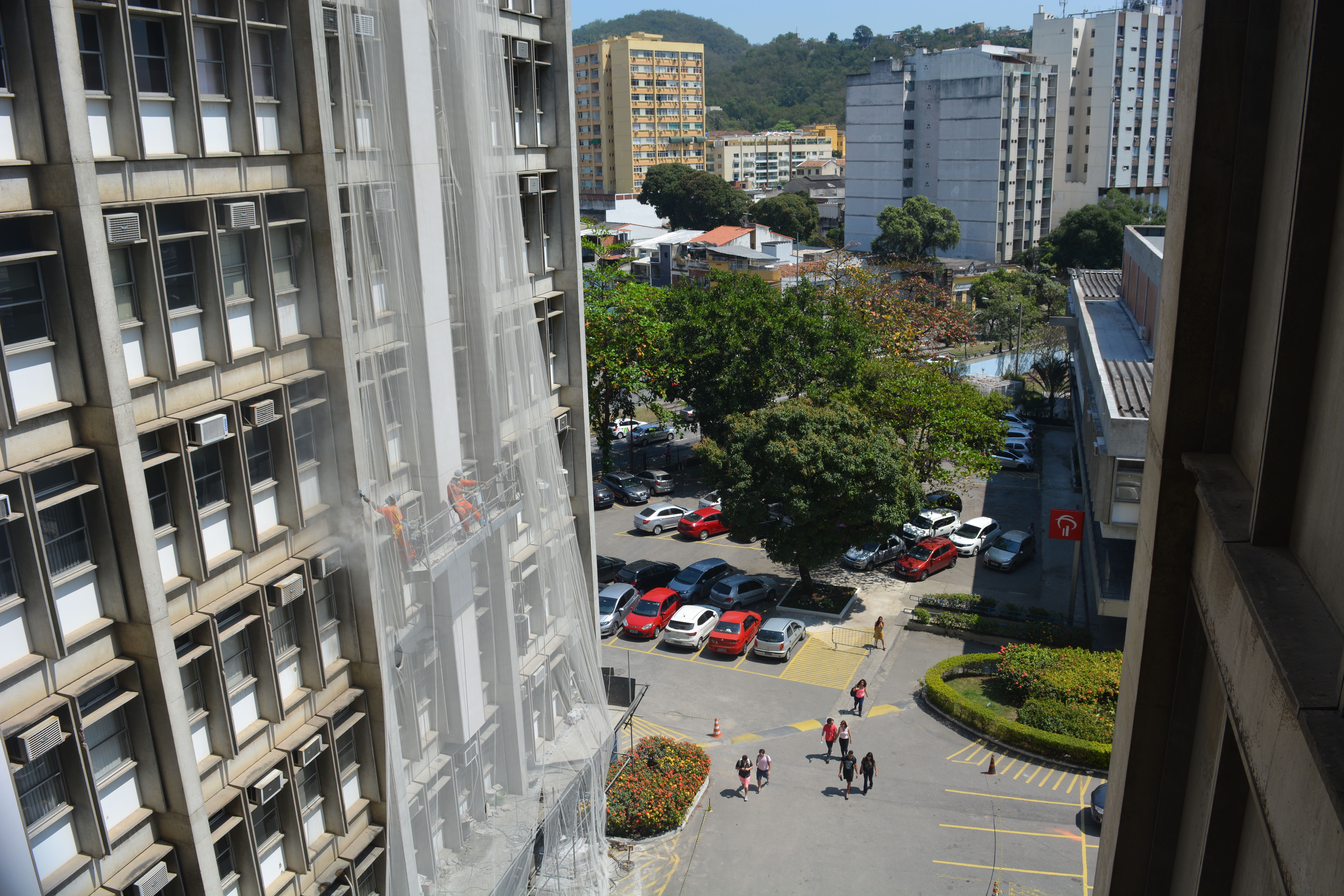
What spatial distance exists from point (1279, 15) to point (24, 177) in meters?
9.91

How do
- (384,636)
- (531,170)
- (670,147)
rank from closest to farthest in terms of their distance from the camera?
(384,636) < (531,170) < (670,147)

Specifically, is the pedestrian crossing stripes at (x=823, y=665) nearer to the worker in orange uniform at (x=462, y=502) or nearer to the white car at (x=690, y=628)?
the white car at (x=690, y=628)

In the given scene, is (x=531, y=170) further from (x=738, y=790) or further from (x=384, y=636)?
(x=738, y=790)

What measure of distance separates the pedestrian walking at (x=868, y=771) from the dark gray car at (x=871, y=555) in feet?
41.2

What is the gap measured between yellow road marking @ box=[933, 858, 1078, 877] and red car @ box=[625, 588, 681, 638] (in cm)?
1254

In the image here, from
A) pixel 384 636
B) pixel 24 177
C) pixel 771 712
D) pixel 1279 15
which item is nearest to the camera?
pixel 1279 15

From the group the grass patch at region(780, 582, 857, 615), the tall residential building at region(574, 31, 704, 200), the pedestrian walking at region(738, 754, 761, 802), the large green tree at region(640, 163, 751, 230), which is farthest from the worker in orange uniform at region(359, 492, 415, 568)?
the tall residential building at region(574, 31, 704, 200)

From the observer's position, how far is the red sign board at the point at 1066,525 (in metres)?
30.5

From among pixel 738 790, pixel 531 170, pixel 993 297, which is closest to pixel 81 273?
pixel 531 170

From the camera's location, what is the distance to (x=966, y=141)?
9556 cm

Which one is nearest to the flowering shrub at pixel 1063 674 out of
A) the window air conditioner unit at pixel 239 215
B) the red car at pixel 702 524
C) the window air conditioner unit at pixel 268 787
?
the red car at pixel 702 524

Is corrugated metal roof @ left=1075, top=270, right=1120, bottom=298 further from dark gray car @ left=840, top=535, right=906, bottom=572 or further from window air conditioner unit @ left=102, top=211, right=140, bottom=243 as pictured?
window air conditioner unit @ left=102, top=211, right=140, bottom=243

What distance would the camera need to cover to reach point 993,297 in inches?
2852

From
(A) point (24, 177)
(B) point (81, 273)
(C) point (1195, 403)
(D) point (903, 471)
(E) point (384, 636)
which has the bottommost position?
(D) point (903, 471)
